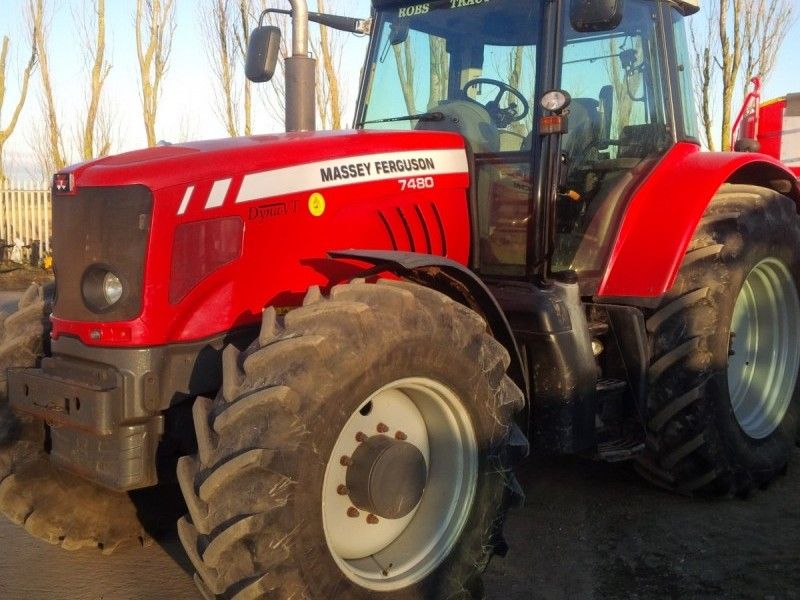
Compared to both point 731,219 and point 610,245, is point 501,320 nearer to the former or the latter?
point 610,245

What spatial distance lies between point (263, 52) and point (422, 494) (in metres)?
2.19

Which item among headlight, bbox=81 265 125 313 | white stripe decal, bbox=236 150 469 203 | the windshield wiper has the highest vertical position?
the windshield wiper

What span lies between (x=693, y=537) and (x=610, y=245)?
4.36 ft

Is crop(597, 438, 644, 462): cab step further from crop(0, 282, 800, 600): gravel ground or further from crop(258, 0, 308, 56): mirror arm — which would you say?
crop(258, 0, 308, 56): mirror arm

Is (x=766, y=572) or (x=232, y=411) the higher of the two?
(x=232, y=411)

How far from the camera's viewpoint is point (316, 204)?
10.5 feet

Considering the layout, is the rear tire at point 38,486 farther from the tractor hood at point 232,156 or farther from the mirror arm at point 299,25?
the mirror arm at point 299,25

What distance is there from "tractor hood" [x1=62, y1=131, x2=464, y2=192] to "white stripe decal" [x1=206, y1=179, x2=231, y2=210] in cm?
2

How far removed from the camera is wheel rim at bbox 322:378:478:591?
2.88 metres

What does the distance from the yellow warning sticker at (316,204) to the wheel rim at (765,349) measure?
8.00 ft

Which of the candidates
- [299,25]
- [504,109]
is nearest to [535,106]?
[504,109]

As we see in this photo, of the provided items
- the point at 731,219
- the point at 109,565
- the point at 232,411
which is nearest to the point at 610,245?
the point at 731,219

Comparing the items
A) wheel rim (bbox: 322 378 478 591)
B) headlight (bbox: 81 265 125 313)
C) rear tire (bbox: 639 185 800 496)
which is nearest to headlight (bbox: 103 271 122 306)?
headlight (bbox: 81 265 125 313)

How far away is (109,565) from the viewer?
11.8 feet
